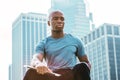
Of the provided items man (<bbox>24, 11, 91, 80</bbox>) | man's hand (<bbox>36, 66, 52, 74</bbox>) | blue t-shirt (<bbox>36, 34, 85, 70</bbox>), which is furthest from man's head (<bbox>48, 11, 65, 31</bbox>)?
man's hand (<bbox>36, 66, 52, 74</bbox>)

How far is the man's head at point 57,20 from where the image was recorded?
4.15 m

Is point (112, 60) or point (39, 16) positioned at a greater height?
point (39, 16)

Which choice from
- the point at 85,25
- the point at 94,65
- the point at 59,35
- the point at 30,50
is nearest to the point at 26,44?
the point at 30,50

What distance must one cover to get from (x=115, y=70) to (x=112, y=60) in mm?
3685

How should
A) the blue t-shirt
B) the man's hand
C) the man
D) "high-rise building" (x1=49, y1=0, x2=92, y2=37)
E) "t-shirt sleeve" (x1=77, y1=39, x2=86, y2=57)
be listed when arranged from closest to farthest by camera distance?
1. the man's hand
2. the man
3. the blue t-shirt
4. "t-shirt sleeve" (x1=77, y1=39, x2=86, y2=57)
5. "high-rise building" (x1=49, y1=0, x2=92, y2=37)

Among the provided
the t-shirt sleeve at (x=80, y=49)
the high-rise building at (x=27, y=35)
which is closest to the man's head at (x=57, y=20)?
the t-shirt sleeve at (x=80, y=49)

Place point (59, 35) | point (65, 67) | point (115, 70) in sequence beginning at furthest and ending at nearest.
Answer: point (115, 70) → point (59, 35) → point (65, 67)

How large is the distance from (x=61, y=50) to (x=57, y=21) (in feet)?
0.88

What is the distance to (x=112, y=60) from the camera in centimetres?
11725

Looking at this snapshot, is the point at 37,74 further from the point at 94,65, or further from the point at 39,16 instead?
the point at 39,16

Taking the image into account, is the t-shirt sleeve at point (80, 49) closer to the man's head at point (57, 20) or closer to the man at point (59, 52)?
the man at point (59, 52)

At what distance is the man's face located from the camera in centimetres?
415

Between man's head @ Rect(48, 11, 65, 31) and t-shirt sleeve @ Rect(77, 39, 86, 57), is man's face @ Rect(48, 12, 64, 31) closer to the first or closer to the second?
man's head @ Rect(48, 11, 65, 31)

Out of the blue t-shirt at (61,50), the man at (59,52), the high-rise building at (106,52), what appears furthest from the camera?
the high-rise building at (106,52)
